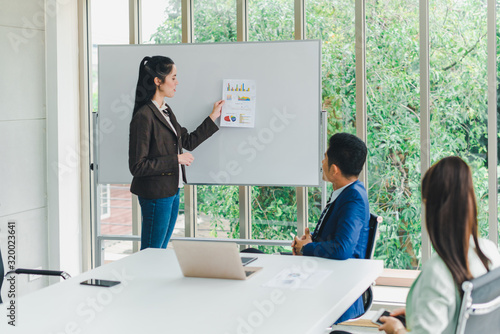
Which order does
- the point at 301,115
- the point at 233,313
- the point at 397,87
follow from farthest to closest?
1. the point at 397,87
2. the point at 301,115
3. the point at 233,313

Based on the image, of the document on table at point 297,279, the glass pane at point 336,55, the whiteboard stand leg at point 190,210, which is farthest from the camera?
the whiteboard stand leg at point 190,210

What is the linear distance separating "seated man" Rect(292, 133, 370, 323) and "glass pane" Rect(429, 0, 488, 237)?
5.30 feet

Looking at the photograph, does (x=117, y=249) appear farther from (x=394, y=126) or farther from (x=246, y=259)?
(x=246, y=259)

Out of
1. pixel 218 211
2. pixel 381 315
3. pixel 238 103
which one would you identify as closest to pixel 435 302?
pixel 381 315

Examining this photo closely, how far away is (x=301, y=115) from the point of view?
391 cm

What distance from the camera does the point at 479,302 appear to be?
1.50 metres

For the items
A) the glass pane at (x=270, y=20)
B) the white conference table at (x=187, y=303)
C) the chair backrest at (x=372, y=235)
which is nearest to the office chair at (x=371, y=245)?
the chair backrest at (x=372, y=235)

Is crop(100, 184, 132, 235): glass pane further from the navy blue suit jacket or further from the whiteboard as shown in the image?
the navy blue suit jacket

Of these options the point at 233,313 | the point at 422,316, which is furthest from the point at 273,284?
the point at 422,316

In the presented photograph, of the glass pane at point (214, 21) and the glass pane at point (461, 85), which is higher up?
the glass pane at point (214, 21)

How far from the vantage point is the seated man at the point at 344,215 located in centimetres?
253

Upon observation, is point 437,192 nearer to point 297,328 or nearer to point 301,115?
point 297,328

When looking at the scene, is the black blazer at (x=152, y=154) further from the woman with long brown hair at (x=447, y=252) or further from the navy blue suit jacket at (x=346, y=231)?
the woman with long brown hair at (x=447, y=252)

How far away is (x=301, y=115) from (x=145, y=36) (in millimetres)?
1574
